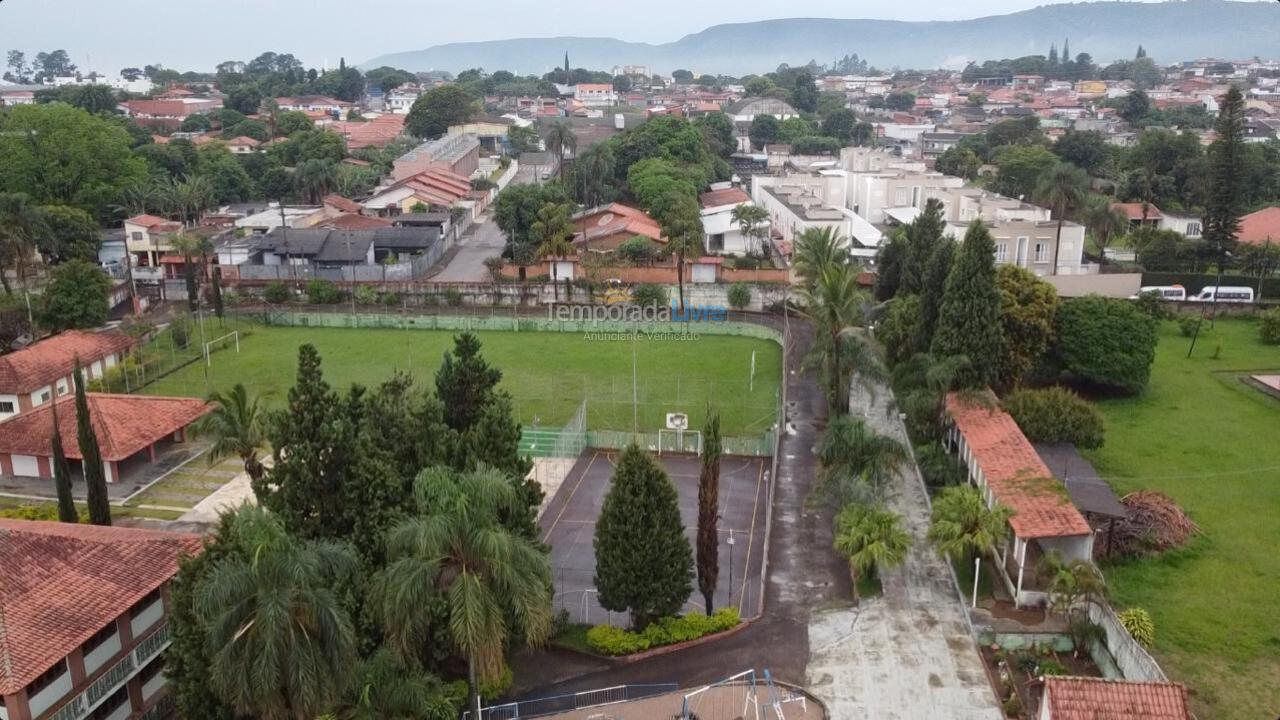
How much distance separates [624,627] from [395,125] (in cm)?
10962

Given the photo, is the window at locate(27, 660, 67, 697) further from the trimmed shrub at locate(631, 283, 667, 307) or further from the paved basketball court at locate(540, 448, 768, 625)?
the trimmed shrub at locate(631, 283, 667, 307)

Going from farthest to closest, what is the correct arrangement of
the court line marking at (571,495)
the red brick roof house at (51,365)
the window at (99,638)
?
1. the red brick roof house at (51,365)
2. the court line marking at (571,495)
3. the window at (99,638)

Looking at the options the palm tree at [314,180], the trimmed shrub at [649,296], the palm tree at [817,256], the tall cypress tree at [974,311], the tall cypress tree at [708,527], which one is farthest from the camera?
the palm tree at [314,180]

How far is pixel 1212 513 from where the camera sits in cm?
2514

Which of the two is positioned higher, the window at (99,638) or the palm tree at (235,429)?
the palm tree at (235,429)

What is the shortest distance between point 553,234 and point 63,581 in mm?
34445

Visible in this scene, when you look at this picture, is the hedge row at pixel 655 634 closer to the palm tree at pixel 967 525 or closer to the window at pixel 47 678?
the palm tree at pixel 967 525

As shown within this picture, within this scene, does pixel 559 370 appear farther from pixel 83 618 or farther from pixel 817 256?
pixel 83 618

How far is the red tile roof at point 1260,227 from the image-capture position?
54.4 m

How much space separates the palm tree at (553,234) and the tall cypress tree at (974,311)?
24581mm

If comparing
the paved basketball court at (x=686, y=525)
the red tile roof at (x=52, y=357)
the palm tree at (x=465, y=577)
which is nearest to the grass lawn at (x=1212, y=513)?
the paved basketball court at (x=686, y=525)

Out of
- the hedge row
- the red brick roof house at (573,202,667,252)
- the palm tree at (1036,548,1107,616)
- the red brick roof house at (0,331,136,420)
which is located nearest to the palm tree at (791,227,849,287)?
the palm tree at (1036,548,1107,616)

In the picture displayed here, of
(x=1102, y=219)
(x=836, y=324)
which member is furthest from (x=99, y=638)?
(x=1102, y=219)

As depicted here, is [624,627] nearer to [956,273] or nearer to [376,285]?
[956,273]
